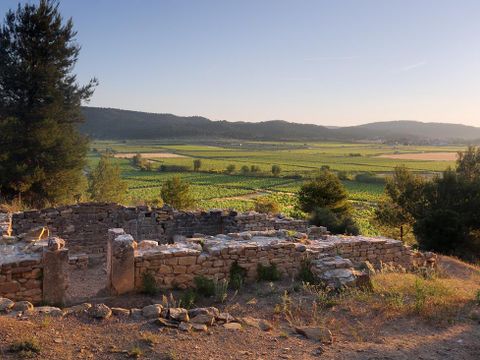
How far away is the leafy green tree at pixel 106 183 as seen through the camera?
36594 mm

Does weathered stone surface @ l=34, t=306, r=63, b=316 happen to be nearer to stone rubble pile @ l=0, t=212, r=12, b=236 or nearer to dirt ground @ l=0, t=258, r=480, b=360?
dirt ground @ l=0, t=258, r=480, b=360

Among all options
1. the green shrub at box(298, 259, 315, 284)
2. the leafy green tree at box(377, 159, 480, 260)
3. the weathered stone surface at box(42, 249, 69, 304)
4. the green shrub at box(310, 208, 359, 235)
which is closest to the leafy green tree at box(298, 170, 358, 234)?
the leafy green tree at box(377, 159, 480, 260)

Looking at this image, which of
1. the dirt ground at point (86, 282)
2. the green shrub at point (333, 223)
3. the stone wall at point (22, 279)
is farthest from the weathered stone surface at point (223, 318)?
the green shrub at point (333, 223)

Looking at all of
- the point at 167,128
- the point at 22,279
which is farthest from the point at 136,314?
the point at 167,128

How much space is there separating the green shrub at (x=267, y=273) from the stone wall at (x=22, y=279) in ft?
14.3

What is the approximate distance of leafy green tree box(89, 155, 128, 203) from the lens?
120 ft

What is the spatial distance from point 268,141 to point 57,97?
161806mm

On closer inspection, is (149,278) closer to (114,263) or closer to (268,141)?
(114,263)

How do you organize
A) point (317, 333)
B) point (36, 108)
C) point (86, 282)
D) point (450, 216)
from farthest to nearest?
point (450, 216), point (36, 108), point (86, 282), point (317, 333)

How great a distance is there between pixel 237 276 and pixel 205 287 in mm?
868

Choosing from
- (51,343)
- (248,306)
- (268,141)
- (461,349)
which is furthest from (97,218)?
(268,141)

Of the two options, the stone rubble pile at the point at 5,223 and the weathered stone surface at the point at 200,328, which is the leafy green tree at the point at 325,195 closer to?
the stone rubble pile at the point at 5,223

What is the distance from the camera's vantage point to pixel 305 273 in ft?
29.8

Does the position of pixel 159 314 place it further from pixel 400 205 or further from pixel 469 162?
pixel 469 162
